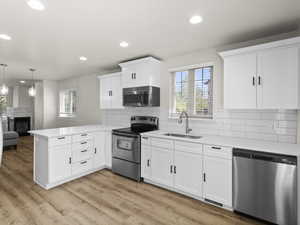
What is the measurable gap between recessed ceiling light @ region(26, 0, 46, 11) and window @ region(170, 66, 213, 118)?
8.01 feet

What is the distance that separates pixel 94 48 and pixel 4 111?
7407mm

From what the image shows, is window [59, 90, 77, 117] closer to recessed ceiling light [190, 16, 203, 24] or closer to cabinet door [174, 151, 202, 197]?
cabinet door [174, 151, 202, 197]

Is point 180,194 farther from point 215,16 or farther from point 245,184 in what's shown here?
point 215,16

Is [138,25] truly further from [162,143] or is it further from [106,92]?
[106,92]

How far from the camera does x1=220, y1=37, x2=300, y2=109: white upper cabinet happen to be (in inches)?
80.3

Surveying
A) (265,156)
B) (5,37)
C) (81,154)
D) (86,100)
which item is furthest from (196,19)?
(86,100)

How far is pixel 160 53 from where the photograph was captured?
3.24 meters

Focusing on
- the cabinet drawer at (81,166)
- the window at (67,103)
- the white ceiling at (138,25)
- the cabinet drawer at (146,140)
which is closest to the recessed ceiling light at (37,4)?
the white ceiling at (138,25)

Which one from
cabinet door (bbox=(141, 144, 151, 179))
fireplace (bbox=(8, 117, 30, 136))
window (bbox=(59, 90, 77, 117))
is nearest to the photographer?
cabinet door (bbox=(141, 144, 151, 179))

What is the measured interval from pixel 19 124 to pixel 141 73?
24.2ft

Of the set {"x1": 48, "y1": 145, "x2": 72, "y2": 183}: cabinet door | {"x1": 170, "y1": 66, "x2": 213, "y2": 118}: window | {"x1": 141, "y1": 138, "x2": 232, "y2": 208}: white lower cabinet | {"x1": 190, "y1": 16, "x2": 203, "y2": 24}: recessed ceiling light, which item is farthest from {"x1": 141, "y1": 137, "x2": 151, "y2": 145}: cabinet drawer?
{"x1": 190, "y1": 16, "x2": 203, "y2": 24}: recessed ceiling light

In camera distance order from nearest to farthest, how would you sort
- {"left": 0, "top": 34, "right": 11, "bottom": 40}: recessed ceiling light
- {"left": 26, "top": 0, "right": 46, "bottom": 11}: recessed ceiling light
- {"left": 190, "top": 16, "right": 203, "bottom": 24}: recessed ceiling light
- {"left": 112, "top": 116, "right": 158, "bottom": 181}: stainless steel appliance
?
{"left": 26, "top": 0, "right": 46, "bottom": 11}: recessed ceiling light → {"left": 190, "top": 16, "right": 203, "bottom": 24}: recessed ceiling light → {"left": 0, "top": 34, "right": 11, "bottom": 40}: recessed ceiling light → {"left": 112, "top": 116, "right": 158, "bottom": 181}: stainless steel appliance

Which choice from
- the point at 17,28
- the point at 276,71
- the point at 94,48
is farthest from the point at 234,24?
the point at 17,28

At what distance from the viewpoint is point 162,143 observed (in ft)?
9.20
